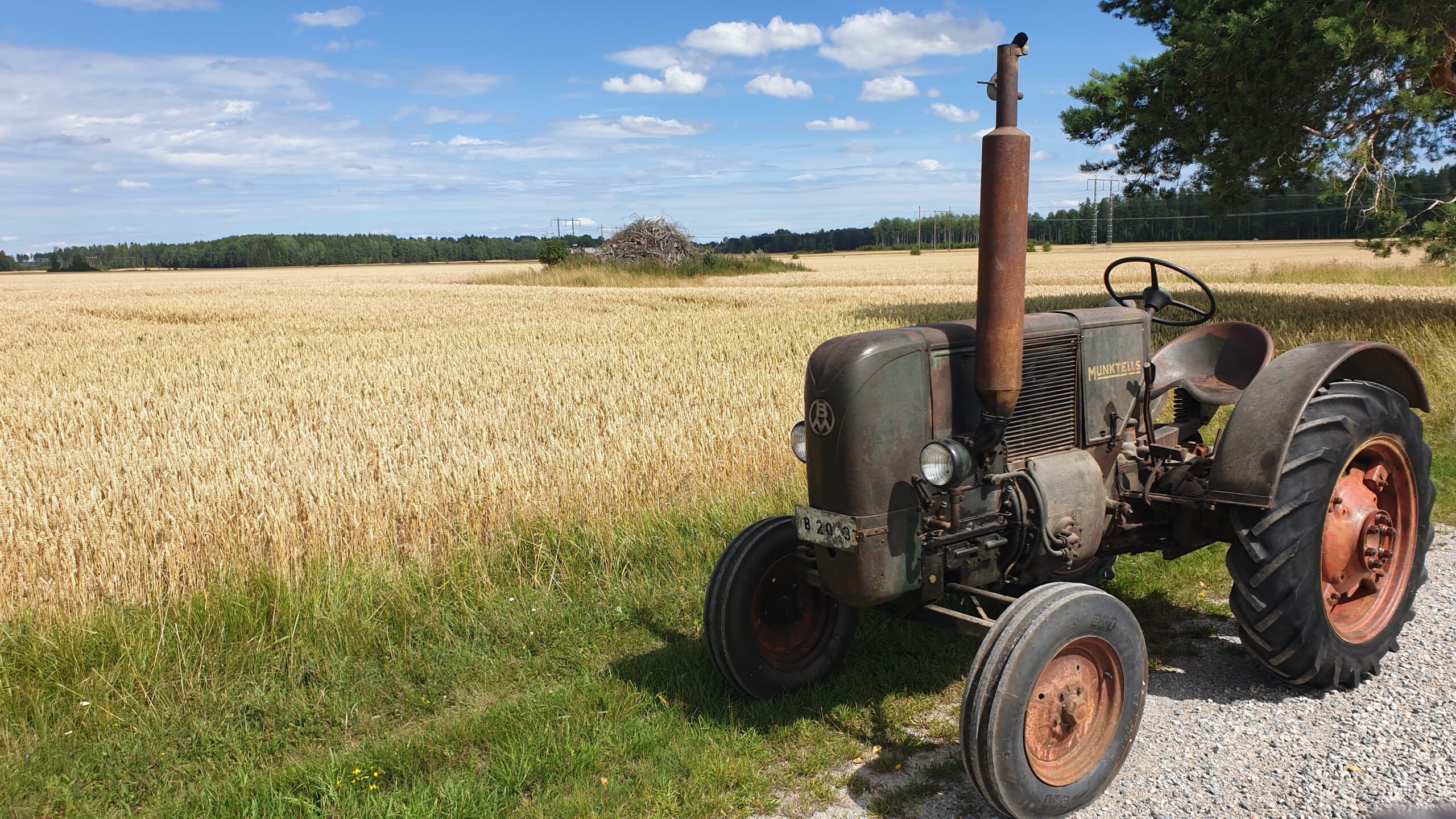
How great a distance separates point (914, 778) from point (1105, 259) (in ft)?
183

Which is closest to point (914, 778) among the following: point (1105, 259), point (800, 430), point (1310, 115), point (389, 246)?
point (800, 430)

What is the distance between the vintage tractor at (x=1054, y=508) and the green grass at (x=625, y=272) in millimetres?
30379

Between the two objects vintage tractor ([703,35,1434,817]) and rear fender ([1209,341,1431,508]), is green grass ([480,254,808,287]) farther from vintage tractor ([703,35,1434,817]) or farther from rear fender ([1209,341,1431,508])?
rear fender ([1209,341,1431,508])

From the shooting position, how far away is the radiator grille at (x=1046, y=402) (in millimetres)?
3535

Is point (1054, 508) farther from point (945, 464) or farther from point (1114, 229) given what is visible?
point (1114, 229)

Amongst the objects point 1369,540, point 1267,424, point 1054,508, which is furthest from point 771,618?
point 1369,540

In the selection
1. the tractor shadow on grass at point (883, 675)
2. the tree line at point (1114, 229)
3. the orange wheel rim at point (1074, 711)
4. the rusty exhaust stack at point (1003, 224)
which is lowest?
the tractor shadow on grass at point (883, 675)

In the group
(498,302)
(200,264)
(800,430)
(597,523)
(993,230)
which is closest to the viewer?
(993,230)

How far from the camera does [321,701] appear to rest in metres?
3.80

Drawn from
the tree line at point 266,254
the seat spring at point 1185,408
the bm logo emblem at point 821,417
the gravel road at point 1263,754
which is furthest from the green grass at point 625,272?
the tree line at point 266,254

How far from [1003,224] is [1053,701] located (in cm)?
155

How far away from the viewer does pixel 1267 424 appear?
3.61 m

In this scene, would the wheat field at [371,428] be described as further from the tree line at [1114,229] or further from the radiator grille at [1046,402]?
the tree line at [1114,229]

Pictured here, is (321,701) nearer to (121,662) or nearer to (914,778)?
(121,662)
